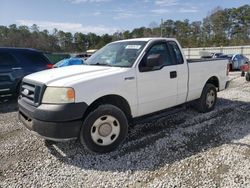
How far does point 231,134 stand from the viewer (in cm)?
491

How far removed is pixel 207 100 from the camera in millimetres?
6352

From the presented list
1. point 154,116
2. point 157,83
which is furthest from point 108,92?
point 154,116

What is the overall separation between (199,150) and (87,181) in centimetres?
196

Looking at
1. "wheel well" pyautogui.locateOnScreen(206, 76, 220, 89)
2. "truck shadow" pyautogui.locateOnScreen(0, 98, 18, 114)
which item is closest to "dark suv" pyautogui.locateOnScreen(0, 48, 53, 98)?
"truck shadow" pyautogui.locateOnScreen(0, 98, 18, 114)

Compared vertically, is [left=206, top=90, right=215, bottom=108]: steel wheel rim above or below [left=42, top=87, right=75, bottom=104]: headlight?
below

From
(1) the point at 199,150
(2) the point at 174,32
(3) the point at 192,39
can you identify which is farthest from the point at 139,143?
(2) the point at 174,32

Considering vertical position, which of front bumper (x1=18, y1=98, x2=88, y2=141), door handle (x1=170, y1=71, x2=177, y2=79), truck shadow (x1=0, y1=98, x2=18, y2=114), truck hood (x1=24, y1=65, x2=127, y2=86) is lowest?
truck shadow (x1=0, y1=98, x2=18, y2=114)

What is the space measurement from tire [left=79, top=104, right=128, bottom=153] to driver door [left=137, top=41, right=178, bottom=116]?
1.82 feet

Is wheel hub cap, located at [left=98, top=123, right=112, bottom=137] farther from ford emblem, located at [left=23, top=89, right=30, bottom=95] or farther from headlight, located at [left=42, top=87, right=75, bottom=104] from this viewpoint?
ford emblem, located at [left=23, top=89, right=30, bottom=95]

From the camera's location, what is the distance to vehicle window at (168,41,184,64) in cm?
529

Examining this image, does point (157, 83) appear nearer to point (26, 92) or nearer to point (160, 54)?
point (160, 54)

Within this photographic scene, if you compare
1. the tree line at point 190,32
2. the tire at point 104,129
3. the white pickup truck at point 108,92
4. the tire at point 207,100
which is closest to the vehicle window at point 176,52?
the white pickup truck at point 108,92

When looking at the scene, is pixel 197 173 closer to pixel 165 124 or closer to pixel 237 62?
pixel 165 124

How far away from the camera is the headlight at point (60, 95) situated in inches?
144
